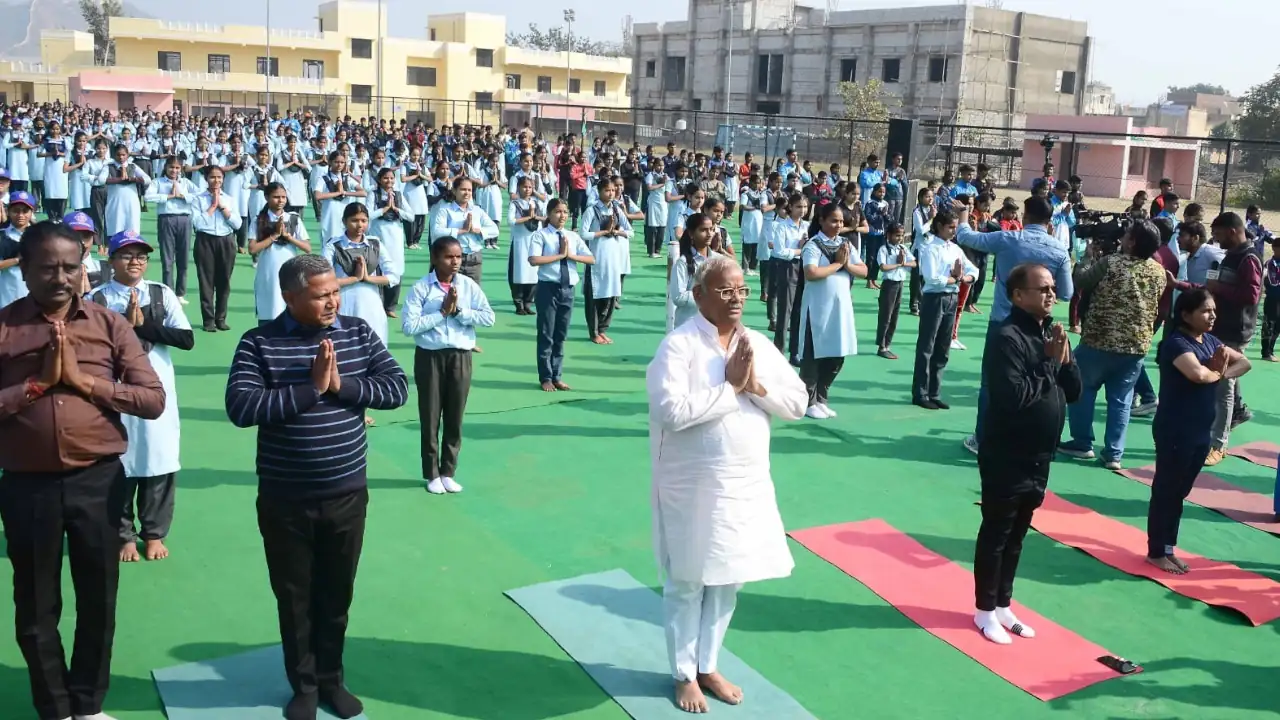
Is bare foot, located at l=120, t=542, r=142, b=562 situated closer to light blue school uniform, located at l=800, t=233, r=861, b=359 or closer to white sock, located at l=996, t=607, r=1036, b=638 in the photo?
white sock, located at l=996, t=607, r=1036, b=638

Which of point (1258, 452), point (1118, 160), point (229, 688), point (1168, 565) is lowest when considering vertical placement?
point (229, 688)

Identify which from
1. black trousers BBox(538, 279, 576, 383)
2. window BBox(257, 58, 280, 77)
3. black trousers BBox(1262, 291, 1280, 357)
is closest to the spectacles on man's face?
black trousers BBox(538, 279, 576, 383)

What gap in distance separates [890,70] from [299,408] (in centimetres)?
4541

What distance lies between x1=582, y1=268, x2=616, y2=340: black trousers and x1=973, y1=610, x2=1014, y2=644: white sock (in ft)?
21.6

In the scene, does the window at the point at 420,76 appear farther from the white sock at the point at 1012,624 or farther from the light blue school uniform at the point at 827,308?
the white sock at the point at 1012,624

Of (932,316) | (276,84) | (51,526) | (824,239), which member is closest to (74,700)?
(51,526)

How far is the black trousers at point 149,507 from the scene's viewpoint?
212 inches

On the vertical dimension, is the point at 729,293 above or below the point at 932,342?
above

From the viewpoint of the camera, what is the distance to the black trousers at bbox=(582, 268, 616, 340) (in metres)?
11.1

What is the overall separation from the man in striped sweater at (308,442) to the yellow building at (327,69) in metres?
50.5

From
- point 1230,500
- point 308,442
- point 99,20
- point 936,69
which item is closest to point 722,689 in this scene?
point 308,442

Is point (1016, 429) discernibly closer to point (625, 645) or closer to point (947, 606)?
point (947, 606)

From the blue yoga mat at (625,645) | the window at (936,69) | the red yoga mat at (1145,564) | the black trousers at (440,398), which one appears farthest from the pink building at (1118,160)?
the blue yoga mat at (625,645)

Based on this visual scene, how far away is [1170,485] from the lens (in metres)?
5.62
